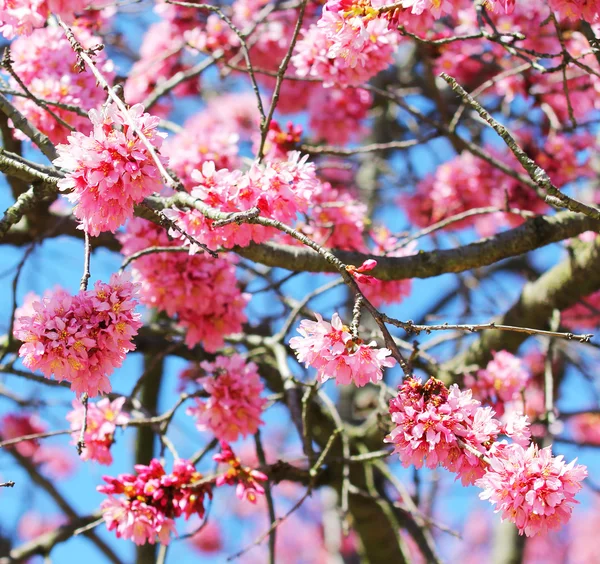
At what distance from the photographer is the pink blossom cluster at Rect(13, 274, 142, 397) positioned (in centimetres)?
165

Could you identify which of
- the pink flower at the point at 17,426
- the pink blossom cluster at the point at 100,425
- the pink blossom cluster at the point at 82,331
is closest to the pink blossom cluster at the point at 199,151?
the pink blossom cluster at the point at 100,425

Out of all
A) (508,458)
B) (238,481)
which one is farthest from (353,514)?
(508,458)

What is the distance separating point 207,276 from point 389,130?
9.52 feet

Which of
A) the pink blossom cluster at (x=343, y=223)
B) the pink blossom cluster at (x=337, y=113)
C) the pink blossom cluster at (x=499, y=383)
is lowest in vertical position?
the pink blossom cluster at (x=499, y=383)

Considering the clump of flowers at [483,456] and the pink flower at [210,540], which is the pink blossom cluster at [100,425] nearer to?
the clump of flowers at [483,456]

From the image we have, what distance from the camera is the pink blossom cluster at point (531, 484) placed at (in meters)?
1.53

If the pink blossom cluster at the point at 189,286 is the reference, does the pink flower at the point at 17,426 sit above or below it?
above

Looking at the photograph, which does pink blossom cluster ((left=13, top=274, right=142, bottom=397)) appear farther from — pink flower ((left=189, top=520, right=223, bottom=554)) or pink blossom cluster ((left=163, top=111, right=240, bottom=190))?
pink flower ((left=189, top=520, right=223, bottom=554))

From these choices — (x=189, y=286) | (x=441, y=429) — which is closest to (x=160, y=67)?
(x=189, y=286)

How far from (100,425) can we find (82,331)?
909 mm

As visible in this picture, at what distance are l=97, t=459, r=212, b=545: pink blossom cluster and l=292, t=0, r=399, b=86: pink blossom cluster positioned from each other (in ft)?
4.45

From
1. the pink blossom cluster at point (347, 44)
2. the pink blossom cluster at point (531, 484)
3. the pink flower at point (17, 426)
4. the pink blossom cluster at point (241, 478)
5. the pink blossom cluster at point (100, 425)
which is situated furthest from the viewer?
the pink flower at point (17, 426)

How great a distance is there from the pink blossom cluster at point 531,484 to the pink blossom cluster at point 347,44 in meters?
1.14

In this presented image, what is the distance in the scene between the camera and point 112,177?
1625 millimetres
